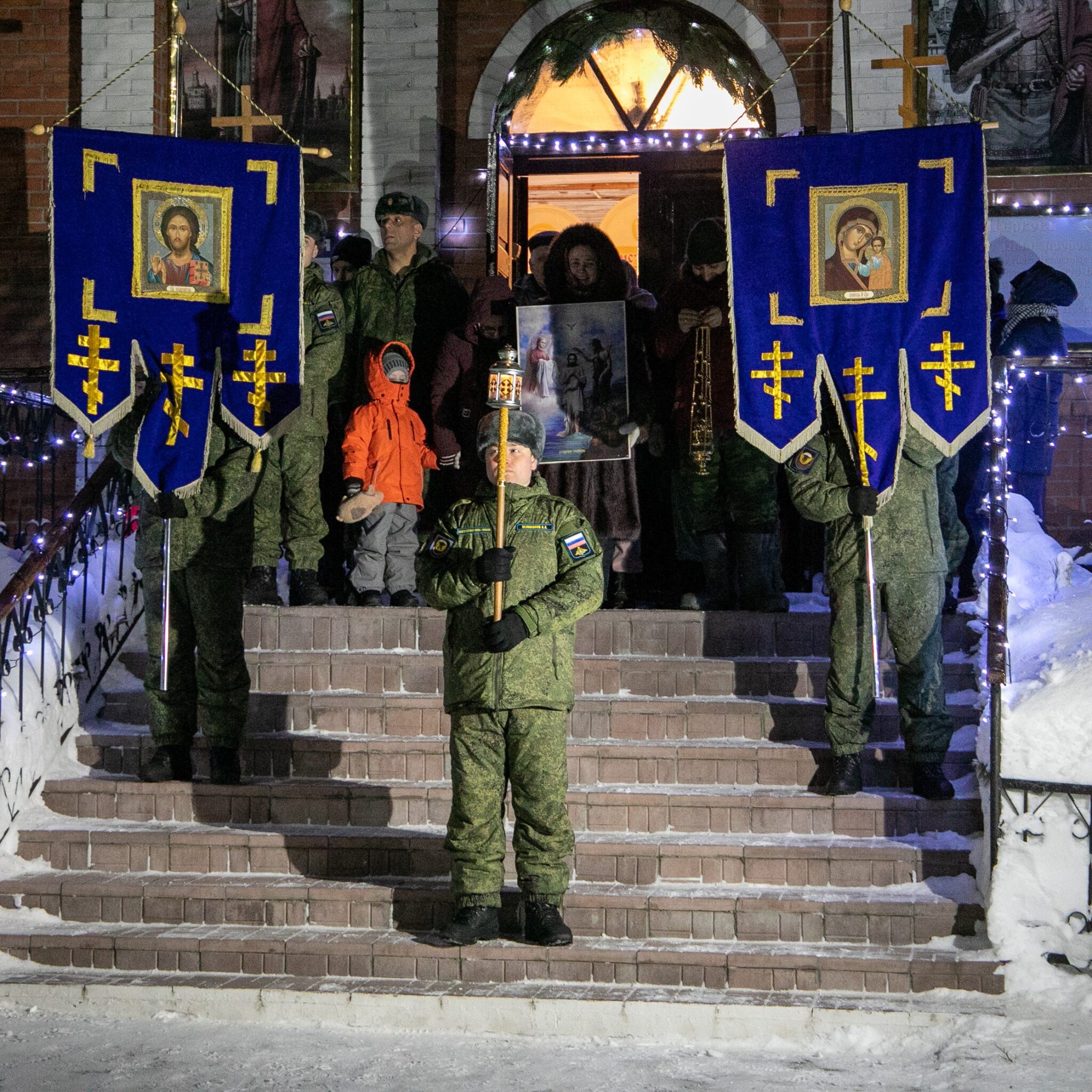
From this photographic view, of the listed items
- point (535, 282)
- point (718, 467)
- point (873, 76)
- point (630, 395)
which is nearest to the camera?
point (718, 467)

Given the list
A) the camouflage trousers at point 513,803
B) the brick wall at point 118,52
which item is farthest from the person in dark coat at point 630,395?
the brick wall at point 118,52

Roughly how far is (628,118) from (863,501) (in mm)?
5649

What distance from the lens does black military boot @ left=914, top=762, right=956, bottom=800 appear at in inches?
241

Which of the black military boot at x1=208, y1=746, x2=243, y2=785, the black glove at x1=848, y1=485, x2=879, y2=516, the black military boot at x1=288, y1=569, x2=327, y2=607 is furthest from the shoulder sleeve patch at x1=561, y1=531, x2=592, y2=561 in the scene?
the black military boot at x1=288, y1=569, x2=327, y2=607

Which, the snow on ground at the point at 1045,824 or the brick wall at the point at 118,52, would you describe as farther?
the brick wall at the point at 118,52

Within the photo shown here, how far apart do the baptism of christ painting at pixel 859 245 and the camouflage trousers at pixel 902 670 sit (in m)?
1.35

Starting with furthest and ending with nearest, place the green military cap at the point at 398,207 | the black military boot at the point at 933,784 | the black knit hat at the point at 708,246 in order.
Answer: the green military cap at the point at 398,207 < the black knit hat at the point at 708,246 < the black military boot at the point at 933,784

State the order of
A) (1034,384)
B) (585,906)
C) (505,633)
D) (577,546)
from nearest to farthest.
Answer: (505,633) < (577,546) < (585,906) < (1034,384)

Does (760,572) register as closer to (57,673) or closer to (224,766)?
(224,766)

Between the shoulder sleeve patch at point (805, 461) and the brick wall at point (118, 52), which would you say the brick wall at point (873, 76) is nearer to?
the shoulder sleeve patch at point (805, 461)

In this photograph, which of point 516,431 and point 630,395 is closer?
point 516,431

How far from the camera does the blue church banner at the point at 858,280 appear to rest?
21.7 feet

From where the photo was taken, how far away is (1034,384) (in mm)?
8398

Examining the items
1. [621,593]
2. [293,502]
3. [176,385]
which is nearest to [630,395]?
[621,593]
